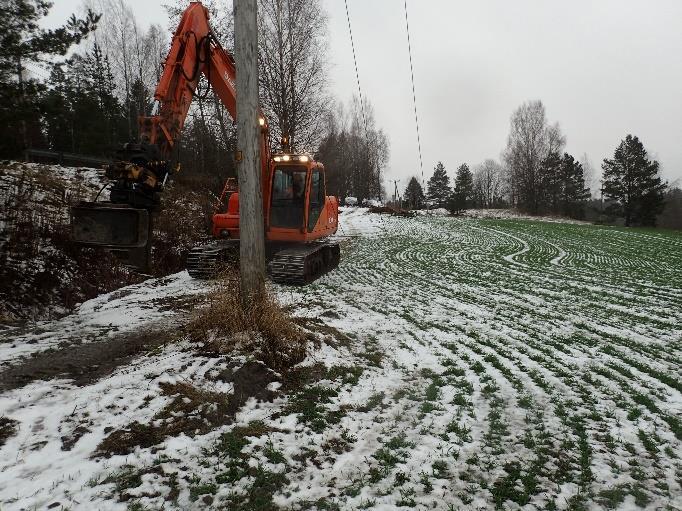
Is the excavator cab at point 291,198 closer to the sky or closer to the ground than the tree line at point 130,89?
closer to the ground

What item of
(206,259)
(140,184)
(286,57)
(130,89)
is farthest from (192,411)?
(130,89)


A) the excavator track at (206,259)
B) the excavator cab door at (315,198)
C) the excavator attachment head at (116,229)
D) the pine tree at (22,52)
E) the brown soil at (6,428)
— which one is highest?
the pine tree at (22,52)

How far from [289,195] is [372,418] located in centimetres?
679

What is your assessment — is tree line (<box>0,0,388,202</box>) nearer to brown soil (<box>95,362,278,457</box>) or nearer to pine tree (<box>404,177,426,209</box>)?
brown soil (<box>95,362,278,457</box>)

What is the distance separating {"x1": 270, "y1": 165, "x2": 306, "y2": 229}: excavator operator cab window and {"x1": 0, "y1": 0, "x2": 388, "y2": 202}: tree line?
234cm

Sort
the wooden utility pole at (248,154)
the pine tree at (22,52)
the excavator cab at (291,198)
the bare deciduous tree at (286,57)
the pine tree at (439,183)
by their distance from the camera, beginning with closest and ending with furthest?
1. the wooden utility pole at (248,154)
2. the pine tree at (22,52)
3. the excavator cab at (291,198)
4. the bare deciduous tree at (286,57)
5. the pine tree at (439,183)

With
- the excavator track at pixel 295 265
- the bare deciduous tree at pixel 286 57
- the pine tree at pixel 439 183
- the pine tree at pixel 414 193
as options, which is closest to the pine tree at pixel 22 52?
the excavator track at pixel 295 265

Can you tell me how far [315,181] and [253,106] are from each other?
4.93m

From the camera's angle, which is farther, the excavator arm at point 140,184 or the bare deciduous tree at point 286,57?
the bare deciduous tree at point 286,57

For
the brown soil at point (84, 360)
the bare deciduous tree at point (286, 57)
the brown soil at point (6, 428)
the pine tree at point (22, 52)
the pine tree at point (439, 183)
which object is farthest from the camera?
the pine tree at point (439, 183)

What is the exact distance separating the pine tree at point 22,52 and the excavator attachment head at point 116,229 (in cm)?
230

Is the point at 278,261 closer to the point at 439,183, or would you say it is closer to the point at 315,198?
the point at 315,198

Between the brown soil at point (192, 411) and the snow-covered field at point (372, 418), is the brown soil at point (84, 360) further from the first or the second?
the brown soil at point (192, 411)

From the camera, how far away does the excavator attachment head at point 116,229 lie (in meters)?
5.79
